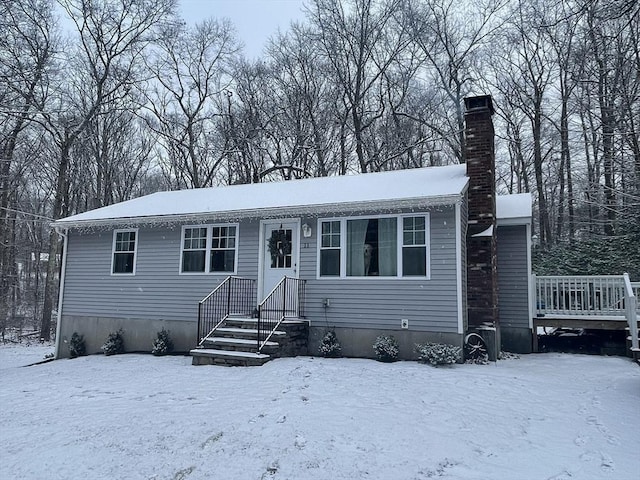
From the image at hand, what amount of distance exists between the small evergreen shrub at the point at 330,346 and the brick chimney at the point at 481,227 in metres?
2.81

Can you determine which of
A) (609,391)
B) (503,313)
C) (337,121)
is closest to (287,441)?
(609,391)

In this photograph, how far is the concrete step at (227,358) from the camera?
852cm

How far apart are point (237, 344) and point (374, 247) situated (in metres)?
3.41

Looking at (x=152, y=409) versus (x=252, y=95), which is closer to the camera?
(x=152, y=409)

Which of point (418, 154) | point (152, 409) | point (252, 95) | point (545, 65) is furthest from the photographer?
point (252, 95)

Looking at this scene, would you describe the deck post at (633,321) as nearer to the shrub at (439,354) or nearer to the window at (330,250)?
the shrub at (439,354)

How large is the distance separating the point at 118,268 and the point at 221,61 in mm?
17500

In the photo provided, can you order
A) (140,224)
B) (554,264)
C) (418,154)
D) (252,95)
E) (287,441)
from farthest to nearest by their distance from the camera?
(252,95)
(418,154)
(554,264)
(140,224)
(287,441)

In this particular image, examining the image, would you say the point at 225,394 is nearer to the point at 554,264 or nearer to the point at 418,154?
the point at 554,264

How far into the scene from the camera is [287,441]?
4988mm

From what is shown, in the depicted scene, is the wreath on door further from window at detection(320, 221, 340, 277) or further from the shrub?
the shrub

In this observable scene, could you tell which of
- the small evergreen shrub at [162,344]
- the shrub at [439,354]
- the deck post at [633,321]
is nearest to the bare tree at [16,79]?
the small evergreen shrub at [162,344]

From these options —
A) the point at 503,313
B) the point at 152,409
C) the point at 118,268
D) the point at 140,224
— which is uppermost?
the point at 140,224

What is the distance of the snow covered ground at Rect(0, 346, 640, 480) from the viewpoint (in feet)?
14.6
